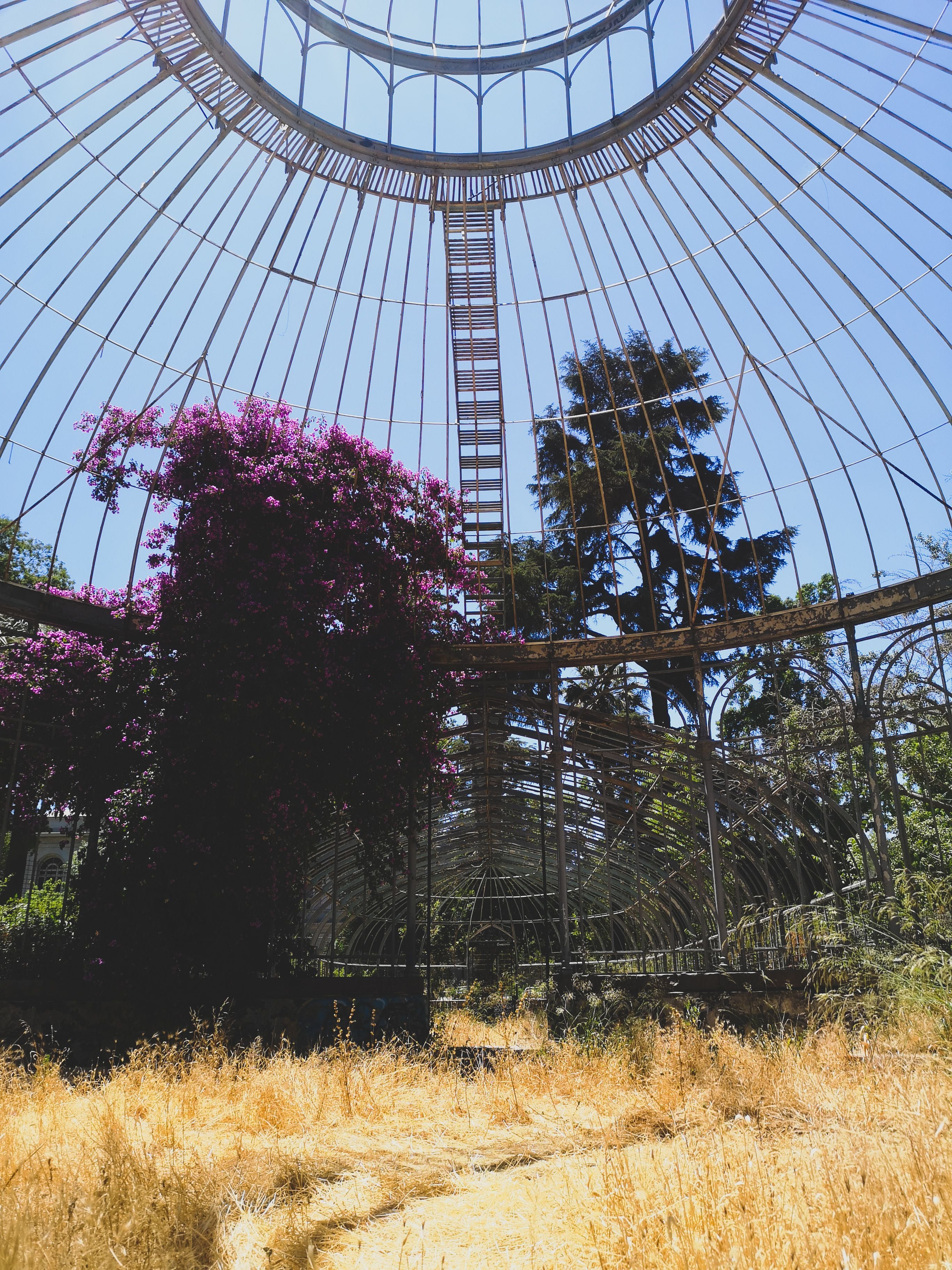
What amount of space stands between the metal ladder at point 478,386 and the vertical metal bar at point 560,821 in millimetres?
2106

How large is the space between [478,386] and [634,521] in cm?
1285

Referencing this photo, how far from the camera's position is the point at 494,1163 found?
760cm

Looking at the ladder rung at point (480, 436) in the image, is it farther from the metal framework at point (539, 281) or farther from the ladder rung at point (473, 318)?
the ladder rung at point (473, 318)

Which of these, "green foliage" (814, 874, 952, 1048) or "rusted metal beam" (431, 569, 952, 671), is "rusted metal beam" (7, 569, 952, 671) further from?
"green foliage" (814, 874, 952, 1048)

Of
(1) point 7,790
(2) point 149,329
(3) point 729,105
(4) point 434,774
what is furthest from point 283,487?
(3) point 729,105

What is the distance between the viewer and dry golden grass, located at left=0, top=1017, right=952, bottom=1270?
4.91 m

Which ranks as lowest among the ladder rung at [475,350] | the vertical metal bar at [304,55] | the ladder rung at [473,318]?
the ladder rung at [475,350]

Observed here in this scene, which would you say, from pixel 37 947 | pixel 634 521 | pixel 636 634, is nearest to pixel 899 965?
pixel 636 634

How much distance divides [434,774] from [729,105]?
11294 mm

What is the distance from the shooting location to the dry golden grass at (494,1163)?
4.91 m

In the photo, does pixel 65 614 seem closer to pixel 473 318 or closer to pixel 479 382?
pixel 479 382

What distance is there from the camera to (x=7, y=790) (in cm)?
1452

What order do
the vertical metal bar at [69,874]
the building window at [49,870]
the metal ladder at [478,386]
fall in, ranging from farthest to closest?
the building window at [49,870], the metal ladder at [478,386], the vertical metal bar at [69,874]

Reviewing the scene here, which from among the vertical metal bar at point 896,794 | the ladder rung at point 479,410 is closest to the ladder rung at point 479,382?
the ladder rung at point 479,410
